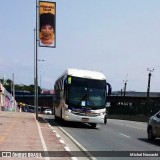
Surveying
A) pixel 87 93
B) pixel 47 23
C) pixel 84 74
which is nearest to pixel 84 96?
pixel 87 93

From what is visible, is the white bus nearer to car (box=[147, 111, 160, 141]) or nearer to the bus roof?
the bus roof

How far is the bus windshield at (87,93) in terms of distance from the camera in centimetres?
3030

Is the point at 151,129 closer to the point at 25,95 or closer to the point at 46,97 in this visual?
the point at 46,97

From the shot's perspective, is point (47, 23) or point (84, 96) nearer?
point (84, 96)

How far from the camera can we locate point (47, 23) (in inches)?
1467

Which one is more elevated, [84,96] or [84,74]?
[84,74]

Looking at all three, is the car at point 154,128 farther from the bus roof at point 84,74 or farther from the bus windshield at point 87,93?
the bus roof at point 84,74

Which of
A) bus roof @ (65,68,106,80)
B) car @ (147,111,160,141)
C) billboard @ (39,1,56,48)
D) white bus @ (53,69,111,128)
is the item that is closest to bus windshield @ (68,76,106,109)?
white bus @ (53,69,111,128)

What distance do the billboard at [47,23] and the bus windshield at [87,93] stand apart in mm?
7845

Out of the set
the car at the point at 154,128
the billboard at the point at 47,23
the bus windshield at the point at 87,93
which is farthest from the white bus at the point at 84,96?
the car at the point at 154,128

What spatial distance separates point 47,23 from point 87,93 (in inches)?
364

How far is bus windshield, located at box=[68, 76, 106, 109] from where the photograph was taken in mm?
30297

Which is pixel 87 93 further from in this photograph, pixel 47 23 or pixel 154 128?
pixel 154 128

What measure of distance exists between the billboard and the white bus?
721cm
